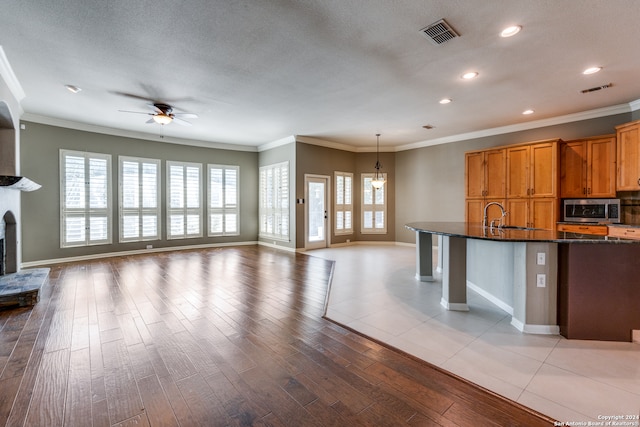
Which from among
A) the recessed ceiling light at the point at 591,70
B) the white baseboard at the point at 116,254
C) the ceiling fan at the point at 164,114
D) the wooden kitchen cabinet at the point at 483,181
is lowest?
the white baseboard at the point at 116,254

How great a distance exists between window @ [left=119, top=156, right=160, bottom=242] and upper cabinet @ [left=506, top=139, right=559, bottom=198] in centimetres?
829

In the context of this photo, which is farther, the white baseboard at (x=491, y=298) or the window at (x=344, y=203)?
the window at (x=344, y=203)

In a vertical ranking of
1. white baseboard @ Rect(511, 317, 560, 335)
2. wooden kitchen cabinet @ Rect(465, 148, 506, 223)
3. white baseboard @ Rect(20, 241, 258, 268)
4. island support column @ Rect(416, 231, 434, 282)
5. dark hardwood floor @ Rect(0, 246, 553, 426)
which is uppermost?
wooden kitchen cabinet @ Rect(465, 148, 506, 223)

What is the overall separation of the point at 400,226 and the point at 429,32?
6463mm

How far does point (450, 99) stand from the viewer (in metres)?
4.69

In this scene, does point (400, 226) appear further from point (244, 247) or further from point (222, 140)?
point (222, 140)

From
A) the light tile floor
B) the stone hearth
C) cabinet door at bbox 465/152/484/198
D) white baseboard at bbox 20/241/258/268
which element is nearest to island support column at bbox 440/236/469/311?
the light tile floor

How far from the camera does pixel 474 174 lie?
6500 mm

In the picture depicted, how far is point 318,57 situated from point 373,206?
6.01 m

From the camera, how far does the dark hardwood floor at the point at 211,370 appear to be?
66.0 inches

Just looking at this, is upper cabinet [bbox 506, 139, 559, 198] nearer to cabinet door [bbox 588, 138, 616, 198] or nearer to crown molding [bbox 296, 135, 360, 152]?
cabinet door [bbox 588, 138, 616, 198]

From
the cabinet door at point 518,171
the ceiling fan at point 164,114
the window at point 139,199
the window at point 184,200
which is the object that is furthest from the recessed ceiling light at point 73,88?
the cabinet door at point 518,171

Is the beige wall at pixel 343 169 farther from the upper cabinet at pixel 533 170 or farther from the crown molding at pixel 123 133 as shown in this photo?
the upper cabinet at pixel 533 170

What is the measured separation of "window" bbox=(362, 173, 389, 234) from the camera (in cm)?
884
